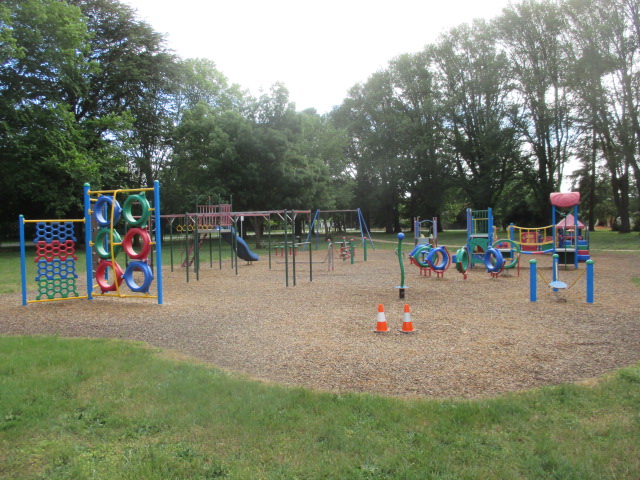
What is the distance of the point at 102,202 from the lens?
35.1ft

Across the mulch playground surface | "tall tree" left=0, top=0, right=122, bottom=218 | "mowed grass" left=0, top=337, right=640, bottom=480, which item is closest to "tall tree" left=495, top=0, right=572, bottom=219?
the mulch playground surface

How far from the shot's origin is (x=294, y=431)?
143 inches

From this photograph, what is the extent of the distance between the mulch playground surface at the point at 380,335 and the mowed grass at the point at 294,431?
555 millimetres

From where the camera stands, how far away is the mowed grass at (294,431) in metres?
3.11

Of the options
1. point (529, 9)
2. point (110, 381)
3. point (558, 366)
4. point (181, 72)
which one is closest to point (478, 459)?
point (558, 366)

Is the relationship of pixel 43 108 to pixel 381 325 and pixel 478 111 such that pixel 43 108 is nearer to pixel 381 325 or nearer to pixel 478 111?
pixel 381 325

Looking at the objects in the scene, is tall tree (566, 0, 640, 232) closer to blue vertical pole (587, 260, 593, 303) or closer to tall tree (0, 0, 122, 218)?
blue vertical pole (587, 260, 593, 303)

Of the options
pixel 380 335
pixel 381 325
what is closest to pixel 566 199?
pixel 381 325

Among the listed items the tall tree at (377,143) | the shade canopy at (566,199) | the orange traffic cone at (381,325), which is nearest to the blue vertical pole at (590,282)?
the orange traffic cone at (381,325)

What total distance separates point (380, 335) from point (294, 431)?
11.6ft

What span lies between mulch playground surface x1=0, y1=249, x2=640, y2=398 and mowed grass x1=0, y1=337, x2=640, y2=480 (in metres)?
0.56

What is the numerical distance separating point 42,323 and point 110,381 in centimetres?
435

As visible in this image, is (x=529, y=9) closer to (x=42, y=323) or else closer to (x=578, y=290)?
(x=578, y=290)

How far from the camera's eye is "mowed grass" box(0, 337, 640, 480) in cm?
311
